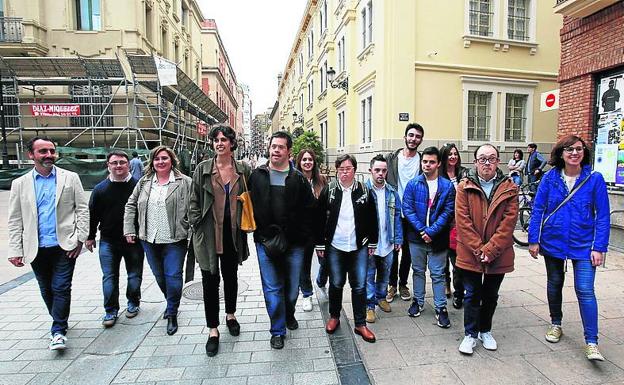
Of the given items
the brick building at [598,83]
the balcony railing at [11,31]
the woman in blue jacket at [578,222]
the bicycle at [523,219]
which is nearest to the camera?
the woman in blue jacket at [578,222]

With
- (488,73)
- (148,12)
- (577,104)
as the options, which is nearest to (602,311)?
(577,104)

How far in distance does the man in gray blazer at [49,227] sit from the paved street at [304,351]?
1.43ft

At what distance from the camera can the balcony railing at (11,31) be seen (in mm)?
17734

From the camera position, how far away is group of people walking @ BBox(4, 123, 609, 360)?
337cm

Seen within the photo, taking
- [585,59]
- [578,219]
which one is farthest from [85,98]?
[578,219]

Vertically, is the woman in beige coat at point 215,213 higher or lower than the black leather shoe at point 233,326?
higher

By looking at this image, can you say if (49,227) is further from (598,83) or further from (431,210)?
(598,83)

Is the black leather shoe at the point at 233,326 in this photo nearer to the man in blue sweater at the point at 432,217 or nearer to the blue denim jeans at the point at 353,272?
the blue denim jeans at the point at 353,272

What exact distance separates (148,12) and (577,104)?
2236cm

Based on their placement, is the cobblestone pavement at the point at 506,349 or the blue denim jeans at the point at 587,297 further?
the blue denim jeans at the point at 587,297

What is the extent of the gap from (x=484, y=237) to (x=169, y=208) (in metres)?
3.08

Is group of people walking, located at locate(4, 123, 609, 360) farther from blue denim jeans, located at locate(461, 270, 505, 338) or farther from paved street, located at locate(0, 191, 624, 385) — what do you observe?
paved street, located at locate(0, 191, 624, 385)

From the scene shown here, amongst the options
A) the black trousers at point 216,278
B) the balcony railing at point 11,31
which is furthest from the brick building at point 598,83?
the balcony railing at point 11,31

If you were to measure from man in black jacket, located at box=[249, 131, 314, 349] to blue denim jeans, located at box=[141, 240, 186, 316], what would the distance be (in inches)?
37.8
